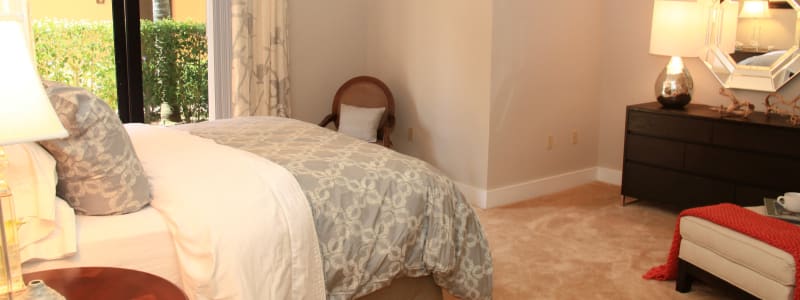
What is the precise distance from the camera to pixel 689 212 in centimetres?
322

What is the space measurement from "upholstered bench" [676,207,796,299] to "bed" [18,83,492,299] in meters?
1.00

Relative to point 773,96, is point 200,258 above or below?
below

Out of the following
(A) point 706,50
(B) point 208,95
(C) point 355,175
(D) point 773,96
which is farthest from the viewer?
(B) point 208,95

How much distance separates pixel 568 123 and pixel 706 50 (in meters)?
1.08

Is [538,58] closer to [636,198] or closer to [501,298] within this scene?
[636,198]

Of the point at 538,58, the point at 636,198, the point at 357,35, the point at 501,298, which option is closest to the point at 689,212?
the point at 501,298

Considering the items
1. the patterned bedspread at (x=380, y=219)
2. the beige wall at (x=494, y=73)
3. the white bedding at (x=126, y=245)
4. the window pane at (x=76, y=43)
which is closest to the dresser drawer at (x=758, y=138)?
the beige wall at (x=494, y=73)

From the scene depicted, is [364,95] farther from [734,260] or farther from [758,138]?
[734,260]

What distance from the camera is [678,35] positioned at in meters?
4.33

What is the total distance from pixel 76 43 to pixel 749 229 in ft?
13.4

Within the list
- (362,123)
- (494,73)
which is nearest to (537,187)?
(494,73)

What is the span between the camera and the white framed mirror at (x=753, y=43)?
4.21 m

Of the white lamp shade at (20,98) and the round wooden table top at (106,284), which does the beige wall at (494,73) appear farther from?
the white lamp shade at (20,98)

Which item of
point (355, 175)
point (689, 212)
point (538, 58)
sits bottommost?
point (689, 212)
